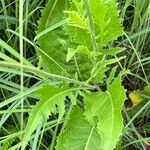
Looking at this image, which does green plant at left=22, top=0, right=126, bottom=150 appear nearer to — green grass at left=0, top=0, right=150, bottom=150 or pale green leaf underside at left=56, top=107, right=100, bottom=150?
pale green leaf underside at left=56, top=107, right=100, bottom=150

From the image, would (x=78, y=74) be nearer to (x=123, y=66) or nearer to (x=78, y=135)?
(x=78, y=135)

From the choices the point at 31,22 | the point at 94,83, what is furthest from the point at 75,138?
the point at 31,22

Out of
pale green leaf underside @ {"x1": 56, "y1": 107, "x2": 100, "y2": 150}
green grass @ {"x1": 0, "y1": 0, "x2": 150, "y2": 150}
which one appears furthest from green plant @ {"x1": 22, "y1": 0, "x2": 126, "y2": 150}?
green grass @ {"x1": 0, "y1": 0, "x2": 150, "y2": 150}

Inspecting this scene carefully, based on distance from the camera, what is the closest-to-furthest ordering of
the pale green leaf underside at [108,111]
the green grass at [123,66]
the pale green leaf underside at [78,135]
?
the pale green leaf underside at [108,111] → the pale green leaf underside at [78,135] → the green grass at [123,66]

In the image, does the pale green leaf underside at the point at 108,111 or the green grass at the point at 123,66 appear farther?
the green grass at the point at 123,66

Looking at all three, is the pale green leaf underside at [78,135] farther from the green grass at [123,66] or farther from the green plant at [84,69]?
the green grass at [123,66]

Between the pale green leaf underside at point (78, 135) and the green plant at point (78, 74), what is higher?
the green plant at point (78, 74)

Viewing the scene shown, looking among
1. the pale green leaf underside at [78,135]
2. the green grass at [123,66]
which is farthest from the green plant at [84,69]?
the green grass at [123,66]

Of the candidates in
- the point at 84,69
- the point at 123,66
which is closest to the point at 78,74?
the point at 84,69
